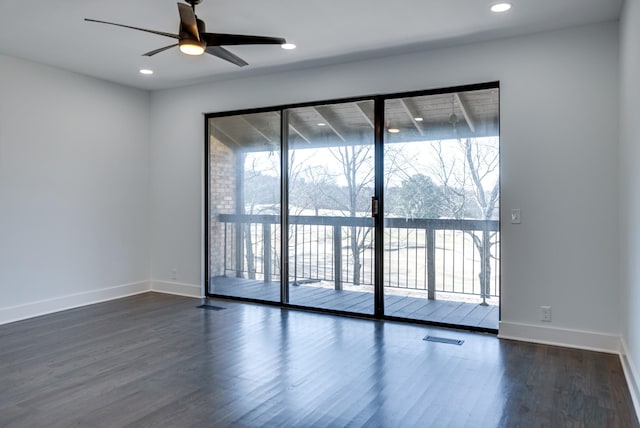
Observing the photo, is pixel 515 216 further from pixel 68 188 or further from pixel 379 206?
pixel 68 188

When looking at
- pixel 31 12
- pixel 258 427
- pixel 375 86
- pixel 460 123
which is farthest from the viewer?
pixel 375 86

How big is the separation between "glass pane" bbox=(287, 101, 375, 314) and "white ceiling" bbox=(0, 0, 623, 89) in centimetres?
71

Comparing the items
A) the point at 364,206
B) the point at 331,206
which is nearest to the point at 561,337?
the point at 364,206

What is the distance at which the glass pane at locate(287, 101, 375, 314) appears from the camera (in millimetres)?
4859

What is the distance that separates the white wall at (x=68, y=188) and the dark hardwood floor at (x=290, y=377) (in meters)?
0.65

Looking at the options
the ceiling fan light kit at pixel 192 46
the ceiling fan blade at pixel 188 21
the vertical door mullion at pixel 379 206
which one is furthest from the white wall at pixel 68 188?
the vertical door mullion at pixel 379 206

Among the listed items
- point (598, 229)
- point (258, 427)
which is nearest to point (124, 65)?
point (258, 427)

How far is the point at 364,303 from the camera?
192 inches

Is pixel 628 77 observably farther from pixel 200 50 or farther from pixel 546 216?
pixel 200 50

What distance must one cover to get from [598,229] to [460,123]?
1.49 m

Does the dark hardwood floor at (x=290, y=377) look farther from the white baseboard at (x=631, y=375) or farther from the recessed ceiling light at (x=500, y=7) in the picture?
the recessed ceiling light at (x=500, y=7)

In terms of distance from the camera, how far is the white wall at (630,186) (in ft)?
9.07

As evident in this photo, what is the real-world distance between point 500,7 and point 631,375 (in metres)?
2.71

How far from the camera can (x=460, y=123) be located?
14.3 ft
